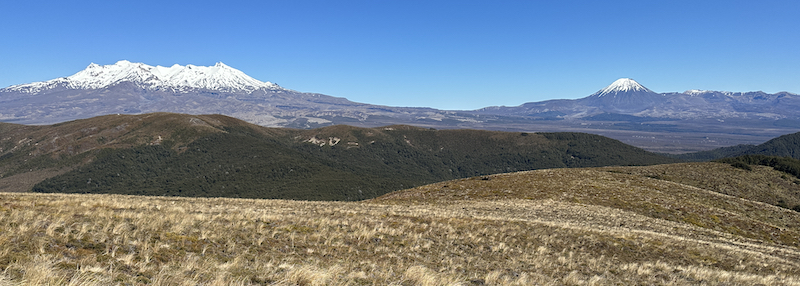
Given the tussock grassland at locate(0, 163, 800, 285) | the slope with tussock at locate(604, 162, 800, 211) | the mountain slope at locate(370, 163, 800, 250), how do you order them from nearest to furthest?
the tussock grassland at locate(0, 163, 800, 285) → the mountain slope at locate(370, 163, 800, 250) → the slope with tussock at locate(604, 162, 800, 211)

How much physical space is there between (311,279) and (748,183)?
7601cm

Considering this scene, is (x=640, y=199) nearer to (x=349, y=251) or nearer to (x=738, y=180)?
(x=738, y=180)

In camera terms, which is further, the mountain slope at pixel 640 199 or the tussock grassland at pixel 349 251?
the mountain slope at pixel 640 199

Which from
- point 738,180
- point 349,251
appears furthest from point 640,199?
point 349,251

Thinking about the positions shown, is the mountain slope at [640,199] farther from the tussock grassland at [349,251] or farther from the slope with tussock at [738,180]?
the tussock grassland at [349,251]

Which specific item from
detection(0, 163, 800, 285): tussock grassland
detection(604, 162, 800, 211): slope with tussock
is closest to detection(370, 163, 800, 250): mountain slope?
detection(604, 162, 800, 211): slope with tussock

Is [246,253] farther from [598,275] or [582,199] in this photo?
[582,199]

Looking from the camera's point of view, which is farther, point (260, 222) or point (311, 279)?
point (260, 222)

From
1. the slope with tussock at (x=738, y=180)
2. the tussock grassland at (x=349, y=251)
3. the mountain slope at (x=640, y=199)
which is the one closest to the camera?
the tussock grassland at (x=349, y=251)

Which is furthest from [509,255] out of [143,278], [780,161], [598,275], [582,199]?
[780,161]

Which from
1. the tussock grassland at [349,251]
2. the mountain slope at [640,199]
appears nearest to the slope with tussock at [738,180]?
the mountain slope at [640,199]

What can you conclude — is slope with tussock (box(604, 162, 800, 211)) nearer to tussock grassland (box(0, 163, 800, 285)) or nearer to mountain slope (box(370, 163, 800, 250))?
mountain slope (box(370, 163, 800, 250))

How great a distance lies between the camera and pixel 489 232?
2283 centimetres

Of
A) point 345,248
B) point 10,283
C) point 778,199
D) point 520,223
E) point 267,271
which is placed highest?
point 10,283
